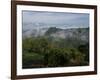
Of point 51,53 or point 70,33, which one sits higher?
point 70,33

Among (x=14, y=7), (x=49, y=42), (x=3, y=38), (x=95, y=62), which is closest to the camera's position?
(x=3, y=38)

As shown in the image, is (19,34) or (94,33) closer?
(19,34)

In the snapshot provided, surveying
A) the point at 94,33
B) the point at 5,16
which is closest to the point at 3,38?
the point at 5,16

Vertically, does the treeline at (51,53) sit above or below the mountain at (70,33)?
below

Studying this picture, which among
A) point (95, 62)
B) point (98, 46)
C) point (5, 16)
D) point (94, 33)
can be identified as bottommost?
point (95, 62)

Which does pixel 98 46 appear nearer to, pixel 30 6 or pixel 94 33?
pixel 94 33

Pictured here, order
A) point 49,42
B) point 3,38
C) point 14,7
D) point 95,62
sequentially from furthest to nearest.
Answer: point 95,62 < point 49,42 < point 14,7 < point 3,38

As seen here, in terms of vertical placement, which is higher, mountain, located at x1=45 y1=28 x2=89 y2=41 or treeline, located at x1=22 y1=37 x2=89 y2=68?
mountain, located at x1=45 y1=28 x2=89 y2=41

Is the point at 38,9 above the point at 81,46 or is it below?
above
